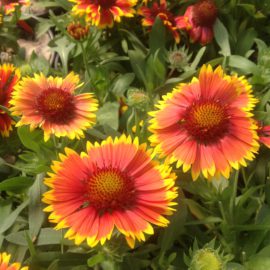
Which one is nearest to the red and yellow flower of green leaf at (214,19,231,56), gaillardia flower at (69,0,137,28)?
gaillardia flower at (69,0,137,28)

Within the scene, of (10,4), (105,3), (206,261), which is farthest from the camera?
(10,4)

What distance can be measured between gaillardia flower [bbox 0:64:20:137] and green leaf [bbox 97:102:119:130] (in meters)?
0.27

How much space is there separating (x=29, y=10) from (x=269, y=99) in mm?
1209

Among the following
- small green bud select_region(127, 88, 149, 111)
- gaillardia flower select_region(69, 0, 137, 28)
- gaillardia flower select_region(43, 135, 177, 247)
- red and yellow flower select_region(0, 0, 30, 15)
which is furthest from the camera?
red and yellow flower select_region(0, 0, 30, 15)

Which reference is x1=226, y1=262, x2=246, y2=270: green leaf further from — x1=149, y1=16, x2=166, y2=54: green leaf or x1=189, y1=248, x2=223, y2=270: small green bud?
x1=149, y1=16, x2=166, y2=54: green leaf

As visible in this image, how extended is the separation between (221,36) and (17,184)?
935 millimetres

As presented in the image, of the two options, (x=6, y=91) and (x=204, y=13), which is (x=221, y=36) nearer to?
(x=204, y=13)

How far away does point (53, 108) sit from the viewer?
1177mm

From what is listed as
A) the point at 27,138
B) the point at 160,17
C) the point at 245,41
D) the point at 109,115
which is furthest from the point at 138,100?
the point at 245,41

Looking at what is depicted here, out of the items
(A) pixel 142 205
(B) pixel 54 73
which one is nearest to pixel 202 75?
(A) pixel 142 205

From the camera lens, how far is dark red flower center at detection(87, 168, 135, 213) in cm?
96

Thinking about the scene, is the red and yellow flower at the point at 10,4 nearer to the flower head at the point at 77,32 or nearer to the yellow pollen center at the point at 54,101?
the flower head at the point at 77,32

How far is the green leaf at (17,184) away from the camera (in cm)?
121

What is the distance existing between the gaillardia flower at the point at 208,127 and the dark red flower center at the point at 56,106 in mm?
244
